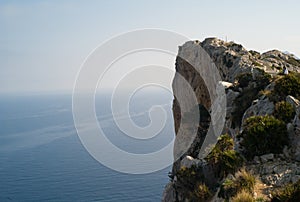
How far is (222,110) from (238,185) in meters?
16.0

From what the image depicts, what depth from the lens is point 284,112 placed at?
18.7 metres

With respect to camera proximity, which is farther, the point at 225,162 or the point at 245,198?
the point at 225,162

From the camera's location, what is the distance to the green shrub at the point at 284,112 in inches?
719

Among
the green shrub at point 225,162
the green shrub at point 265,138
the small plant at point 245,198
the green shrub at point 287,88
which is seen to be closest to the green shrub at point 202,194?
the green shrub at point 225,162

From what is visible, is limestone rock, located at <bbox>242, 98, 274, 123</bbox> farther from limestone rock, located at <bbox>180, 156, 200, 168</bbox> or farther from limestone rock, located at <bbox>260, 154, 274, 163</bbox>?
limestone rock, located at <bbox>180, 156, 200, 168</bbox>

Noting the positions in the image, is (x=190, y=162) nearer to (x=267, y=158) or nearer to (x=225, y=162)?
(x=225, y=162)

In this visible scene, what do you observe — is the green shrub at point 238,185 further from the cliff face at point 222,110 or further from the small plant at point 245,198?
the small plant at point 245,198

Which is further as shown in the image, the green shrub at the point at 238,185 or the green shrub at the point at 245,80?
the green shrub at the point at 245,80

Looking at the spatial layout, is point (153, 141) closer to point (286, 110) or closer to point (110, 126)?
point (110, 126)

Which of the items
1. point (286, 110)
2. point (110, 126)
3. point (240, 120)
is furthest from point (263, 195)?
point (110, 126)

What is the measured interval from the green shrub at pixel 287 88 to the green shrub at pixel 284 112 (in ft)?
6.20

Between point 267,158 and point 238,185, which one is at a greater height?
point 267,158

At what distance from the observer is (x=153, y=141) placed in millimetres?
156875

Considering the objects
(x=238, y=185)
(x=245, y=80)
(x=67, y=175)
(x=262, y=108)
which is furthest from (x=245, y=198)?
(x=67, y=175)
